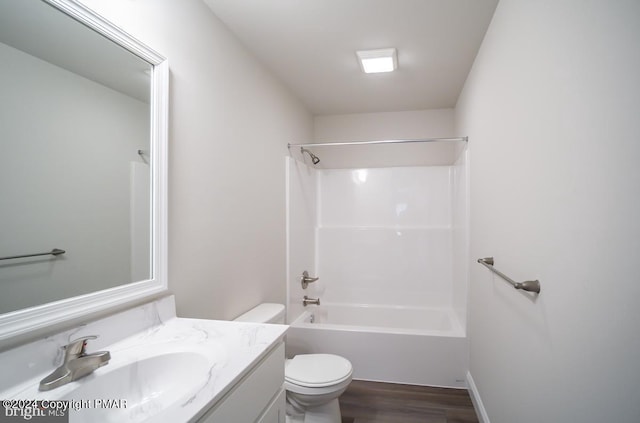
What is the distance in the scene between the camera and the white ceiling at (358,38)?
1686 millimetres

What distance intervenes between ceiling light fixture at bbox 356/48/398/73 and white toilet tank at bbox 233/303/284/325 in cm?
189

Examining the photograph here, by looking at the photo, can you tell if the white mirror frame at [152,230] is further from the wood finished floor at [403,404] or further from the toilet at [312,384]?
the wood finished floor at [403,404]

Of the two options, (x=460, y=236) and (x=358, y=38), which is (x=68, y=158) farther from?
(x=460, y=236)

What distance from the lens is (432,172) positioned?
10.8ft

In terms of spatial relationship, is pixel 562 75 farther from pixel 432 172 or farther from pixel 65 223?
pixel 432 172

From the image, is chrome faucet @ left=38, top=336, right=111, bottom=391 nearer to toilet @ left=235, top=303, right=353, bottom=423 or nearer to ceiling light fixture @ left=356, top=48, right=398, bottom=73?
toilet @ left=235, top=303, right=353, bottom=423

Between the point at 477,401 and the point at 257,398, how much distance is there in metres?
1.74

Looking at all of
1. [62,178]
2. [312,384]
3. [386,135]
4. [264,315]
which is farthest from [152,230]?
[386,135]

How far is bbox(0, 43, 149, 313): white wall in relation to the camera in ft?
2.79

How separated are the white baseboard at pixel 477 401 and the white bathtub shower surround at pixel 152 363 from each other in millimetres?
1525

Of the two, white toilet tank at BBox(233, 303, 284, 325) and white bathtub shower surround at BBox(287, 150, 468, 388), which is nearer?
white toilet tank at BBox(233, 303, 284, 325)

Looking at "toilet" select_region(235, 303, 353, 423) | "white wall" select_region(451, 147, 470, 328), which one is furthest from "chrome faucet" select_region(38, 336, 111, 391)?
"white wall" select_region(451, 147, 470, 328)

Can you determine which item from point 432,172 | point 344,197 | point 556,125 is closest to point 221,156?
point 556,125

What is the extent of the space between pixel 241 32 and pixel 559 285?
210 cm
